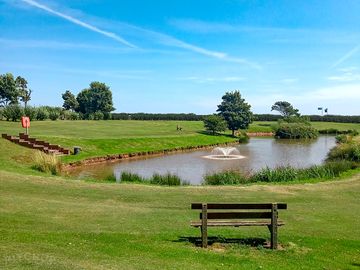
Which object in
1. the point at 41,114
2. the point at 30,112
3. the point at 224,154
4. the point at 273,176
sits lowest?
the point at 224,154

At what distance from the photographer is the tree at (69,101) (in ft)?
378

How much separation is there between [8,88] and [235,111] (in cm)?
5001

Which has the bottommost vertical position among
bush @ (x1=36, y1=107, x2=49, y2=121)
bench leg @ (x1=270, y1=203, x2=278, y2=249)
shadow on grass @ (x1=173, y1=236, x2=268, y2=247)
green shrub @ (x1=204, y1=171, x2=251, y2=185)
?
green shrub @ (x1=204, y1=171, x2=251, y2=185)

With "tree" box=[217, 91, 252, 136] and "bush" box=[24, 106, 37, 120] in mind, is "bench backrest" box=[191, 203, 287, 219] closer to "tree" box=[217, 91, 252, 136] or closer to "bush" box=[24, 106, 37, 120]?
"bush" box=[24, 106, 37, 120]

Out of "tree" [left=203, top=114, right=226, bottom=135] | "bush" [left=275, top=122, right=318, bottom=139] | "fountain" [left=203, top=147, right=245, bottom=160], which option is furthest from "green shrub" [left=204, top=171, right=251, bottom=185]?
"bush" [left=275, top=122, right=318, bottom=139]

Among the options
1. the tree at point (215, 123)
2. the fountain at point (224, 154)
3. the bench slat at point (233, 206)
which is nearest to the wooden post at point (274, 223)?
the bench slat at point (233, 206)

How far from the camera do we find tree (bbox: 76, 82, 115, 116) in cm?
11256

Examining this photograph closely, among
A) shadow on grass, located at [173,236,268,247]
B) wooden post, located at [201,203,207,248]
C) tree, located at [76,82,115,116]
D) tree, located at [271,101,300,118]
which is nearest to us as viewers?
wooden post, located at [201,203,207,248]

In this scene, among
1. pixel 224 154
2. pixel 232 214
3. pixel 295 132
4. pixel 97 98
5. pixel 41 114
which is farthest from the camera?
pixel 97 98

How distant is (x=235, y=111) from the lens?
8031 cm

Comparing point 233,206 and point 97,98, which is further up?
point 97,98

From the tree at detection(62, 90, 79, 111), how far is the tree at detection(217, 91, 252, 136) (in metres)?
49.2

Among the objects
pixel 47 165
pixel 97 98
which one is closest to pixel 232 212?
pixel 47 165

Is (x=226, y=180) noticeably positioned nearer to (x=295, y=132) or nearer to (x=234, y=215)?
(x=234, y=215)
